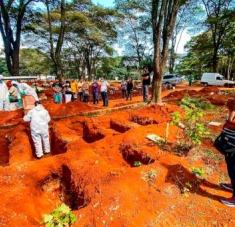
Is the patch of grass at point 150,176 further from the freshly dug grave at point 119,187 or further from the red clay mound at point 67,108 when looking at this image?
the red clay mound at point 67,108

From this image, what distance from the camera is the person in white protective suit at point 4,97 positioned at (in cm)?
1109

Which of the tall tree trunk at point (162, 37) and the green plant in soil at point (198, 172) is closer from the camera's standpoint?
the green plant in soil at point (198, 172)

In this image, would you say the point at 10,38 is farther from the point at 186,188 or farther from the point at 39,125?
the point at 186,188

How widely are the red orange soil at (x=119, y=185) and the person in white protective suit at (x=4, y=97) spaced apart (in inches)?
133

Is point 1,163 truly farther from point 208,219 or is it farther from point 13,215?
point 208,219

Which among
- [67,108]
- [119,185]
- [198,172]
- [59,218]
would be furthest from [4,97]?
[59,218]

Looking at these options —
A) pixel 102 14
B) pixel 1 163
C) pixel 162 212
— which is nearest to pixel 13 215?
pixel 162 212

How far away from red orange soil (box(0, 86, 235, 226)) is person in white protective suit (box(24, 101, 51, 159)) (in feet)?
1.55

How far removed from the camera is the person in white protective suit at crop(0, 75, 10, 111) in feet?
36.4

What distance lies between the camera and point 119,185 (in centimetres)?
487

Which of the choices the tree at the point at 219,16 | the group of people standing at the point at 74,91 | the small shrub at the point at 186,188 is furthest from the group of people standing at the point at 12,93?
the tree at the point at 219,16

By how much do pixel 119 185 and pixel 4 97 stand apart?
8.57 m

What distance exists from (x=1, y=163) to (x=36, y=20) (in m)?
14.7

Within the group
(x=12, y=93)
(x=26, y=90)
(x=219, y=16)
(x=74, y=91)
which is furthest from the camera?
(x=219, y=16)
